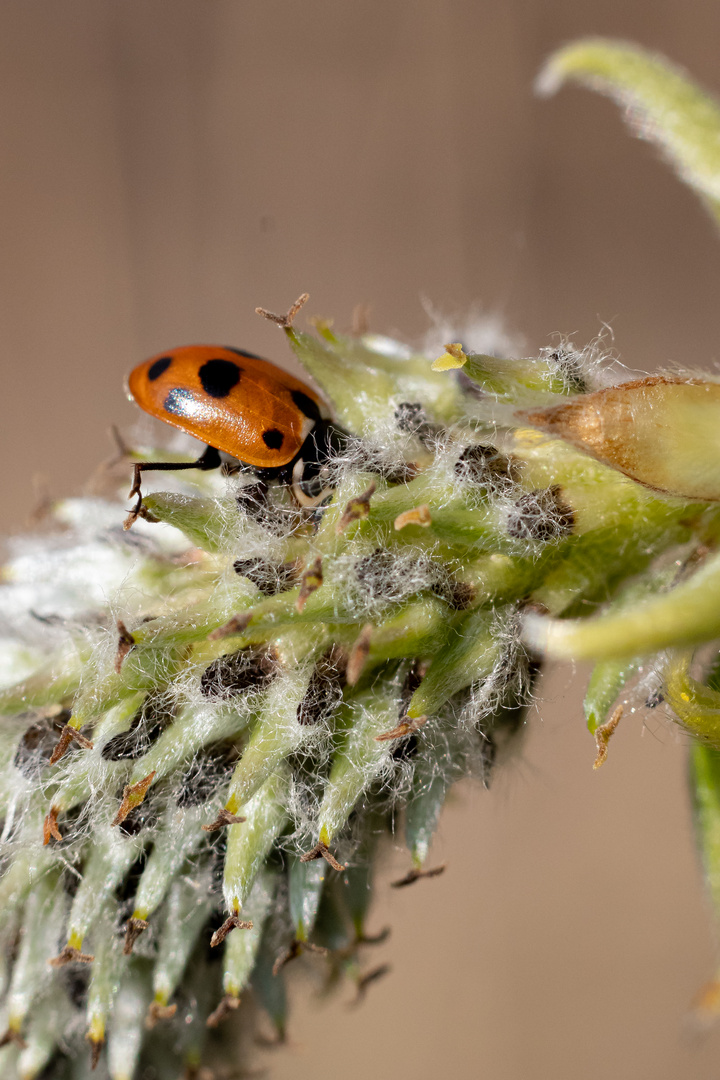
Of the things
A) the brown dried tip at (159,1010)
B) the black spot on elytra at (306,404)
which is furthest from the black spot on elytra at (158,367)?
the brown dried tip at (159,1010)

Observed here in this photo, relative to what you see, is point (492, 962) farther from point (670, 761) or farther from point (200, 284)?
point (200, 284)

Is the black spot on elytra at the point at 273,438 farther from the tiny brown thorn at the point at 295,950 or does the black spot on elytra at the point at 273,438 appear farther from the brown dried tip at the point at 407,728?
the tiny brown thorn at the point at 295,950

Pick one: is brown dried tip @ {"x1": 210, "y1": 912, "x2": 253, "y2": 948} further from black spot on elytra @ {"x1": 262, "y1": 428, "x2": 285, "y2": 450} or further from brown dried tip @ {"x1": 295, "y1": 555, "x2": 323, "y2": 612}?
black spot on elytra @ {"x1": 262, "y1": 428, "x2": 285, "y2": 450}

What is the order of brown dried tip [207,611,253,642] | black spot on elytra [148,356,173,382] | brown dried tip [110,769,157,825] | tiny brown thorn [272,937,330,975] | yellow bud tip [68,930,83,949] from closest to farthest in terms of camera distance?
brown dried tip [207,611,253,642]
brown dried tip [110,769,157,825]
yellow bud tip [68,930,83,949]
tiny brown thorn [272,937,330,975]
black spot on elytra [148,356,173,382]

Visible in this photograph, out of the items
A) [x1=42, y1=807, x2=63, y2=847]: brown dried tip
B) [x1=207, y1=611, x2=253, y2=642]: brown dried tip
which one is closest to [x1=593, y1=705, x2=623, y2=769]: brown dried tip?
[x1=207, y1=611, x2=253, y2=642]: brown dried tip

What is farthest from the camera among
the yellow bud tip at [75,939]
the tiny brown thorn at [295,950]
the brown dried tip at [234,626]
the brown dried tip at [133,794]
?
the tiny brown thorn at [295,950]

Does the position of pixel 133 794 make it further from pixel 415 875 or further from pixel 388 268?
pixel 388 268

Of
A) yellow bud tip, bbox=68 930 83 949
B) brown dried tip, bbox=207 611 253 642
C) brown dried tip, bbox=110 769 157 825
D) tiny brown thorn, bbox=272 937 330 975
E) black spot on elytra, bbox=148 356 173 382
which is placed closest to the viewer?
brown dried tip, bbox=207 611 253 642
